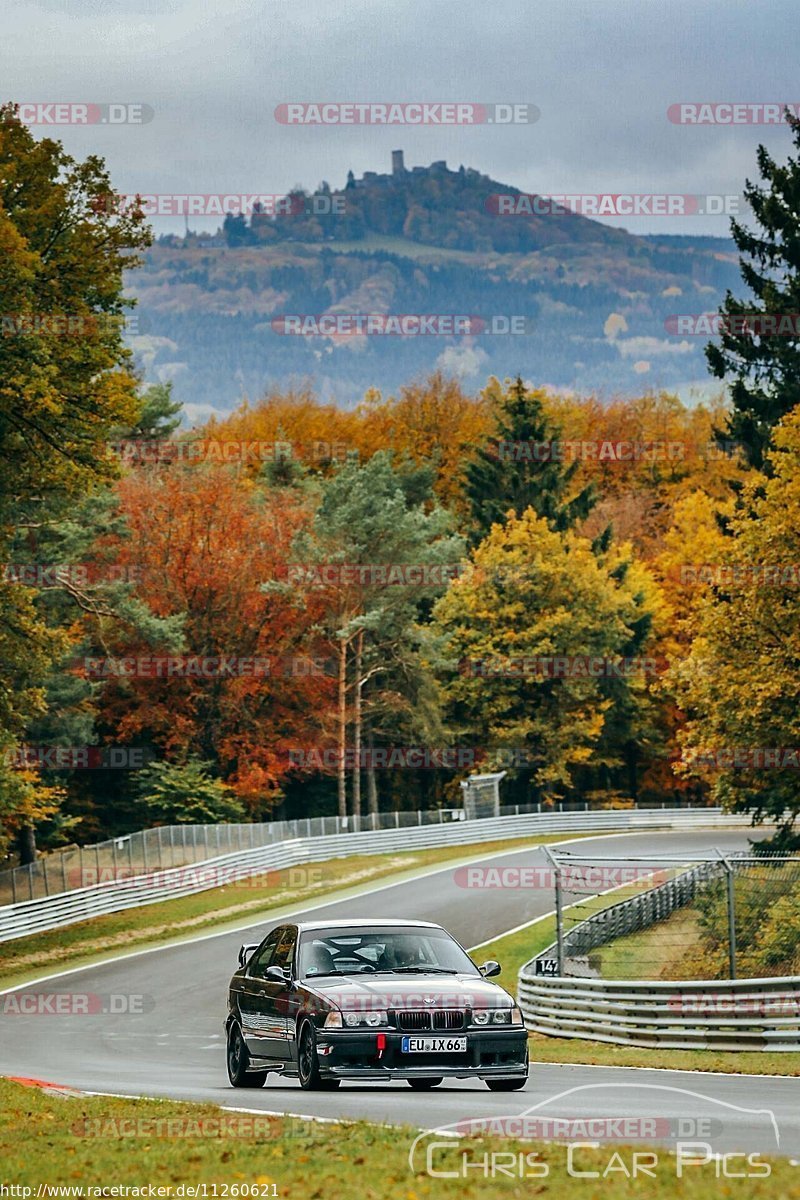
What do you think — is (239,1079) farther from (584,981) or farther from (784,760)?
(784,760)

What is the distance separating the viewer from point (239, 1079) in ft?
52.6

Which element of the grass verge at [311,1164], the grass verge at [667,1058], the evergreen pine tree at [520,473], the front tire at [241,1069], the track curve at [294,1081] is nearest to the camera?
the grass verge at [311,1164]

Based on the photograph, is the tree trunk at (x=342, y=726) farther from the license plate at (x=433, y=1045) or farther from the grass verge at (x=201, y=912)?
the license plate at (x=433, y=1045)

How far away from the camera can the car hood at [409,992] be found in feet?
45.7

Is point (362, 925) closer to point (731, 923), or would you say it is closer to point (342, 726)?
point (731, 923)

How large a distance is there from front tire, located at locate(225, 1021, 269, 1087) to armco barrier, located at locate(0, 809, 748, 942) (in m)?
27.0

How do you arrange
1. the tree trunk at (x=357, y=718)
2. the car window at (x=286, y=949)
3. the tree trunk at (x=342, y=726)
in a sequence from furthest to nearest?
the tree trunk at (x=357, y=718) < the tree trunk at (x=342, y=726) < the car window at (x=286, y=949)

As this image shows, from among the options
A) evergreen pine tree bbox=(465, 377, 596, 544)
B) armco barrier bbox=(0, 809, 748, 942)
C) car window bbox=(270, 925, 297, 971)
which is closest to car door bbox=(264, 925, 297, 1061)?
car window bbox=(270, 925, 297, 971)

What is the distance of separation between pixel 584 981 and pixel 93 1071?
7028 mm

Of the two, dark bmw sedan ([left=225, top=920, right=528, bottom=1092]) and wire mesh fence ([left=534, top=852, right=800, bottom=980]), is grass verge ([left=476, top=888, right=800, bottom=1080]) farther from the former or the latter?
dark bmw sedan ([left=225, top=920, right=528, bottom=1092])

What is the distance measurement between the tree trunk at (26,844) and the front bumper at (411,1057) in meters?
43.6

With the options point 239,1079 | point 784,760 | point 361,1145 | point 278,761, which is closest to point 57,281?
point 784,760

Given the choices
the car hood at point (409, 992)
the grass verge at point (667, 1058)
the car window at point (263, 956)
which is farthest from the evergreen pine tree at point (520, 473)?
the car hood at point (409, 992)

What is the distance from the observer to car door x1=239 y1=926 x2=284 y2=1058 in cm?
1545
